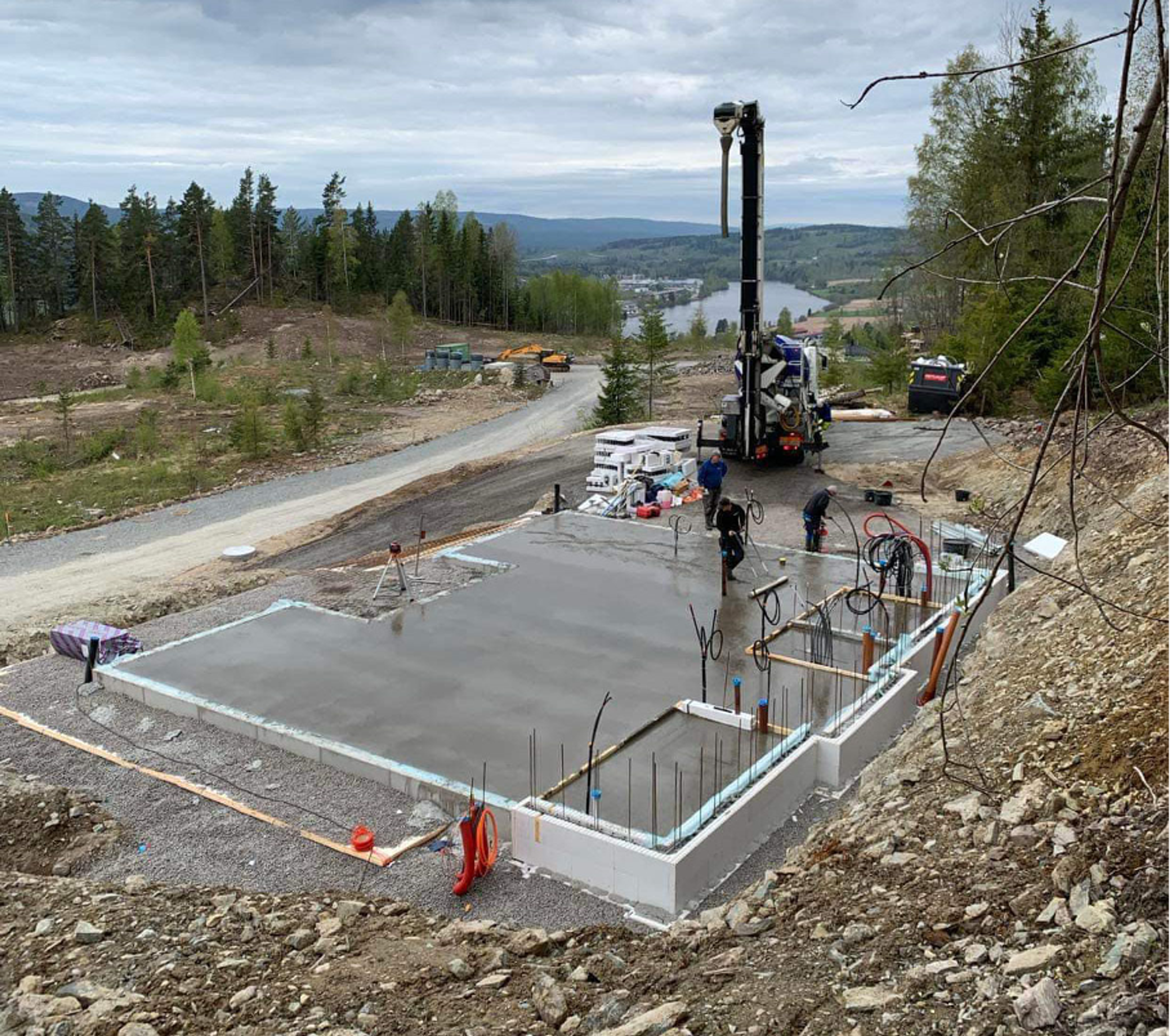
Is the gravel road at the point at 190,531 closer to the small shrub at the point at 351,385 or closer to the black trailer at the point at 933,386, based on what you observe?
the black trailer at the point at 933,386

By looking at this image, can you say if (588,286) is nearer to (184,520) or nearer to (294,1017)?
(184,520)

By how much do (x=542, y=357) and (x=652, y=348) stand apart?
72.0 feet

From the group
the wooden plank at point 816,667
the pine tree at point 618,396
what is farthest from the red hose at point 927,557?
the pine tree at point 618,396

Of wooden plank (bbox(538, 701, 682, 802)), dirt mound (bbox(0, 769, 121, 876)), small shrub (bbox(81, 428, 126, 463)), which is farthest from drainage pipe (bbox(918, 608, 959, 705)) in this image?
small shrub (bbox(81, 428, 126, 463))

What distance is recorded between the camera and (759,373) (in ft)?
70.1

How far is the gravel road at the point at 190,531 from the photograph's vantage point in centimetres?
1998

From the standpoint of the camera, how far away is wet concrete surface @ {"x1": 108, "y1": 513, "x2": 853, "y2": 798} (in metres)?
10.5

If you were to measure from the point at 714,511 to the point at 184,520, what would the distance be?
43.9 ft

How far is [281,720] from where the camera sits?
35.8 ft

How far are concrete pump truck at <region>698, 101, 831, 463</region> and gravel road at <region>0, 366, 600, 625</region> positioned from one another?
9.58 meters

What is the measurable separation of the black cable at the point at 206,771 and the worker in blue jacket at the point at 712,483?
9262 millimetres

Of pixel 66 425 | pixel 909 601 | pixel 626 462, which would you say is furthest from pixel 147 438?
pixel 909 601

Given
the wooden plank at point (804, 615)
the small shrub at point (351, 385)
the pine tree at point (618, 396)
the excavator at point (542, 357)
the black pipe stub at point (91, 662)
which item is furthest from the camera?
the excavator at point (542, 357)

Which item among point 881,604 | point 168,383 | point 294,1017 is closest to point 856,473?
point 881,604
